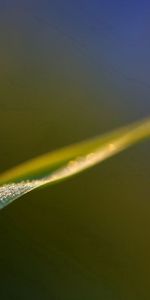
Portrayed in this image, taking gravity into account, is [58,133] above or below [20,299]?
above

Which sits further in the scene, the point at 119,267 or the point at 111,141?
the point at 119,267

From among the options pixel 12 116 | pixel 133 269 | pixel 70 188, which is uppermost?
pixel 12 116

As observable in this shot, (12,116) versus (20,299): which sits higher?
(12,116)

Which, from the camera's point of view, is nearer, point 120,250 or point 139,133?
point 139,133

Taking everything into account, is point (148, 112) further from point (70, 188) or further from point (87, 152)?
point (87, 152)

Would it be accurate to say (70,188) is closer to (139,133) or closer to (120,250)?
(120,250)

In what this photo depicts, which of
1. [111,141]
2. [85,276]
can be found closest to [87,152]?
[111,141]
